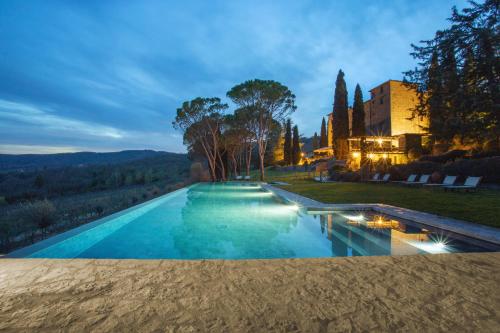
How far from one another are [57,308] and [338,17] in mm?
46359

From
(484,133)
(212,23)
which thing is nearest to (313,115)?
(212,23)

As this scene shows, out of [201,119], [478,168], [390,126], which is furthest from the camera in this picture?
[390,126]

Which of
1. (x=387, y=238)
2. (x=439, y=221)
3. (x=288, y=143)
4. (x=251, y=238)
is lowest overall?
(x=251, y=238)

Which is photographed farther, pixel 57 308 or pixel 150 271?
pixel 150 271

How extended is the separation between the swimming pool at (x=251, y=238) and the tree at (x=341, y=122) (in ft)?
78.3

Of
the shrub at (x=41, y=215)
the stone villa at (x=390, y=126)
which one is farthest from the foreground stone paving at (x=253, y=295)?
the stone villa at (x=390, y=126)

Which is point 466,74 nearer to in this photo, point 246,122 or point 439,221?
point 439,221

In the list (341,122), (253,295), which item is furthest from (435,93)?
(341,122)

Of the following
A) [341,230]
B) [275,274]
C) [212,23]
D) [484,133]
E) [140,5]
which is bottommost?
[341,230]

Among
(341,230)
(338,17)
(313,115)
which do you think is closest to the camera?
(341,230)

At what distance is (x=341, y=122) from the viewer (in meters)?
29.1

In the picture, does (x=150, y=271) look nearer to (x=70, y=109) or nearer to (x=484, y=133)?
(x=484, y=133)

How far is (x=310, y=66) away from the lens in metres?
74.6

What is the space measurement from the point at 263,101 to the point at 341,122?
12255mm
